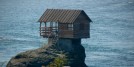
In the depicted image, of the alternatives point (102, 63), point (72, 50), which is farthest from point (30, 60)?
point (102, 63)

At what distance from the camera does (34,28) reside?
163 m

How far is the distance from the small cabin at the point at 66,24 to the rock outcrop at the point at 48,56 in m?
1.26

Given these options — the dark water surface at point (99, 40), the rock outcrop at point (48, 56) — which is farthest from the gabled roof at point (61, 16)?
the dark water surface at point (99, 40)

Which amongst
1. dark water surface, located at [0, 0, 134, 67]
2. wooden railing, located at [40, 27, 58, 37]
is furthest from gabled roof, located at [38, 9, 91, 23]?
dark water surface, located at [0, 0, 134, 67]

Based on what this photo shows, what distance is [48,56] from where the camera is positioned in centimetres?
8319

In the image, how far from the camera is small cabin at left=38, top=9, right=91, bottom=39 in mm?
86569

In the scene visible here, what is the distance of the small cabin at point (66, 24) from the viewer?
284 ft

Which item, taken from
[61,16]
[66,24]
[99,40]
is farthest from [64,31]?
[99,40]

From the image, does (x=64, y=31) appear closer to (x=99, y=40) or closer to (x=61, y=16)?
(x=61, y=16)

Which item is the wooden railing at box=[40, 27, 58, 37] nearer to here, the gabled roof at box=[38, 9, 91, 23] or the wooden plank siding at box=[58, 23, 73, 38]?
the wooden plank siding at box=[58, 23, 73, 38]

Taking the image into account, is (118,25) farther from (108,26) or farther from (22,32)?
(22,32)

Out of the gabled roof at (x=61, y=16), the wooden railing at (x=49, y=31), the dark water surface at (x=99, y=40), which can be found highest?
the gabled roof at (x=61, y=16)

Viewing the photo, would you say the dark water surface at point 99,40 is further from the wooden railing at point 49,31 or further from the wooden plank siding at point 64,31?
the wooden plank siding at point 64,31

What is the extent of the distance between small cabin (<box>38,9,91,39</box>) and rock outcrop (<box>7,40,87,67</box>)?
126 centimetres
